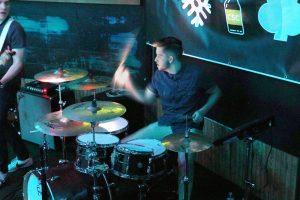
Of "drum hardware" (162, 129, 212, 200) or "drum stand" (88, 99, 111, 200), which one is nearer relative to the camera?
"drum hardware" (162, 129, 212, 200)

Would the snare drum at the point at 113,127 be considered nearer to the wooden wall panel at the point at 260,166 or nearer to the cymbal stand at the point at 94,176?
the cymbal stand at the point at 94,176

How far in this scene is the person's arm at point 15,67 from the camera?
4.14m

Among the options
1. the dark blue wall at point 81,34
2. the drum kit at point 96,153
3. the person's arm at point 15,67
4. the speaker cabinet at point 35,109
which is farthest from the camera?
the dark blue wall at point 81,34

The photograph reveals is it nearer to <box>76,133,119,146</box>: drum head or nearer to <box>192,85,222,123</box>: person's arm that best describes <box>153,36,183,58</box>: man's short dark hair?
<box>192,85,222,123</box>: person's arm

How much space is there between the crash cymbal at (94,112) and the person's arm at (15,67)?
0.91m

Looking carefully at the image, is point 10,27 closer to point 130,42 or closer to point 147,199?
point 130,42

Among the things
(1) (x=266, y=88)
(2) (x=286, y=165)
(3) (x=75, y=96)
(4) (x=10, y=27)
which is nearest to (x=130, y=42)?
(3) (x=75, y=96)

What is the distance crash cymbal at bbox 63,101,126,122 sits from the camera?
10.9 ft

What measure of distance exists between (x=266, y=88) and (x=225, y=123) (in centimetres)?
66

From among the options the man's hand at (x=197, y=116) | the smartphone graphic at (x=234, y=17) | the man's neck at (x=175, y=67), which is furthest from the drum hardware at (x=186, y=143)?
the smartphone graphic at (x=234, y=17)

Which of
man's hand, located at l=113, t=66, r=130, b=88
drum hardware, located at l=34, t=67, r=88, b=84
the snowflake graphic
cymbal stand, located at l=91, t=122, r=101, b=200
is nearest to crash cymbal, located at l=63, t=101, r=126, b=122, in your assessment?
cymbal stand, located at l=91, t=122, r=101, b=200

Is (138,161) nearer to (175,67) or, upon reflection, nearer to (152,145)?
(152,145)

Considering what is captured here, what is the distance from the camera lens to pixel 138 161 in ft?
11.0

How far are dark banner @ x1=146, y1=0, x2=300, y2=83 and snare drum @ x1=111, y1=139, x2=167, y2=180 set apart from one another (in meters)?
1.09
